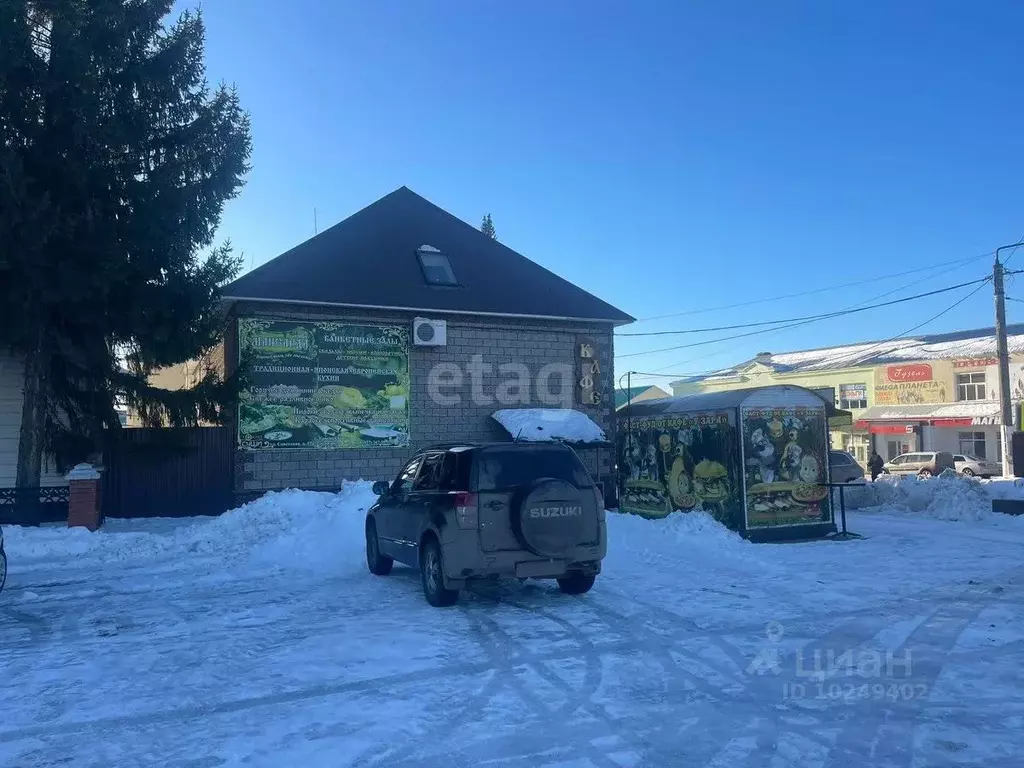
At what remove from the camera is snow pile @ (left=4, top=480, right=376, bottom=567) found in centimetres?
1312

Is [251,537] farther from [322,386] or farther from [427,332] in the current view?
[427,332]

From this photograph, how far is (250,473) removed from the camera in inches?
745

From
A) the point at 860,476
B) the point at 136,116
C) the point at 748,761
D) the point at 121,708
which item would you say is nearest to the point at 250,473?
the point at 136,116

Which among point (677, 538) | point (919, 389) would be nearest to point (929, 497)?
point (677, 538)

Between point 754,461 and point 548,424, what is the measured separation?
653 cm

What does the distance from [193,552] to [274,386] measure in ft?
20.5

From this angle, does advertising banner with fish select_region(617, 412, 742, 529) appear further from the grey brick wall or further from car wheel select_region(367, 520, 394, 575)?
car wheel select_region(367, 520, 394, 575)

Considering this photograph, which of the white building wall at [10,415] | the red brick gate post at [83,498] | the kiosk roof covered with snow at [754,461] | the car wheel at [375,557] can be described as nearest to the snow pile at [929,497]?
the kiosk roof covered with snow at [754,461]

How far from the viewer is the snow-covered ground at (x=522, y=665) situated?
4.91m

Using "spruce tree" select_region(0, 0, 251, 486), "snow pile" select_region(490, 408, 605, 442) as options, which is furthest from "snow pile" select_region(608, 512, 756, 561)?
"spruce tree" select_region(0, 0, 251, 486)

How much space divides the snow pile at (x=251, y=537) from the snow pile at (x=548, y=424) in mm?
5514

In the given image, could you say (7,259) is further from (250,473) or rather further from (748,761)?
(748,761)

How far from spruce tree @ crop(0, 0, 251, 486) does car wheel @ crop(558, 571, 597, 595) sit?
1096 centimetres

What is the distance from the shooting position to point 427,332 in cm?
2034
